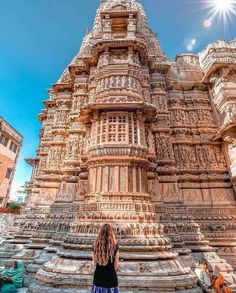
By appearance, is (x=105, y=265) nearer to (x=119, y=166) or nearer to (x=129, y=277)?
(x=129, y=277)

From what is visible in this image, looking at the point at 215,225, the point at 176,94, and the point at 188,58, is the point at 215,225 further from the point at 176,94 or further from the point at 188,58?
the point at 188,58

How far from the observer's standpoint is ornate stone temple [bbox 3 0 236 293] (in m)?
7.15

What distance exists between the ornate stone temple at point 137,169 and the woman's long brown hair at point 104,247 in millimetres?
3045

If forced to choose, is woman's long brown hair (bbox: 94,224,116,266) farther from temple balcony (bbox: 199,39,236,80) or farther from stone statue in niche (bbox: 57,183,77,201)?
temple balcony (bbox: 199,39,236,80)

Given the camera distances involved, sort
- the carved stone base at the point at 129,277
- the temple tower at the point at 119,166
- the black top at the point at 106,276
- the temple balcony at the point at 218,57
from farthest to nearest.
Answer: the temple balcony at the point at 218,57
the temple tower at the point at 119,166
the carved stone base at the point at 129,277
the black top at the point at 106,276

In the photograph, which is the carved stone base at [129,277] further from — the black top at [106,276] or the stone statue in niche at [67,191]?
the stone statue in niche at [67,191]

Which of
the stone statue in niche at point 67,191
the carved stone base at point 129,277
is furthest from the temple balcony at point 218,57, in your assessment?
the carved stone base at point 129,277

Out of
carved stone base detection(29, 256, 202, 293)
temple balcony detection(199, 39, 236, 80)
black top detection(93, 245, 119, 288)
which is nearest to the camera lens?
black top detection(93, 245, 119, 288)

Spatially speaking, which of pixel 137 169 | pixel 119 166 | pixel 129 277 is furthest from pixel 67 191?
pixel 129 277

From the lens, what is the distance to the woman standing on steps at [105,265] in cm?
383

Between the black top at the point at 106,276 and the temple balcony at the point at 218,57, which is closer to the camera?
the black top at the point at 106,276

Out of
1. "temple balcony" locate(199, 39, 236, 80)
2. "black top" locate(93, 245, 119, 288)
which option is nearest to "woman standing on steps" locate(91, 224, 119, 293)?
"black top" locate(93, 245, 119, 288)

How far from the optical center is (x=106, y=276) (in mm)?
3854

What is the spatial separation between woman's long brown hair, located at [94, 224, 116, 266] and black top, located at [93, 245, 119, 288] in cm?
9
